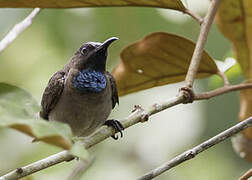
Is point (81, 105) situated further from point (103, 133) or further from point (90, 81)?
point (103, 133)

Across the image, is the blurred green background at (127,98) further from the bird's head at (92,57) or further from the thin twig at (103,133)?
the thin twig at (103,133)

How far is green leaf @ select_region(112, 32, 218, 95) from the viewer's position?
7.51 ft

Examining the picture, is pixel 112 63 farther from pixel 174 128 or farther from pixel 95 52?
pixel 95 52

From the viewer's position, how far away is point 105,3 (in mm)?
2018

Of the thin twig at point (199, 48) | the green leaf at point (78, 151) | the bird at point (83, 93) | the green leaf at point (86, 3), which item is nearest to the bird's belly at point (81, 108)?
the bird at point (83, 93)

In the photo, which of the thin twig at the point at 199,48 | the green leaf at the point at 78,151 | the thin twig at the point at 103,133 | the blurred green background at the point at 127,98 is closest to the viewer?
the green leaf at the point at 78,151

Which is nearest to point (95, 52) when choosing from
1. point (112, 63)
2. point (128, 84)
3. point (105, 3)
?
point (128, 84)

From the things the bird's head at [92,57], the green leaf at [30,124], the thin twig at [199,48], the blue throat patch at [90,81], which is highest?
the green leaf at [30,124]

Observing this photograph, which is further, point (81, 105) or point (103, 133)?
point (81, 105)

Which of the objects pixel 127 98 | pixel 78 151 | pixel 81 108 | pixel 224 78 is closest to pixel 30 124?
pixel 78 151

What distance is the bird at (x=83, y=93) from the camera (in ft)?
9.71

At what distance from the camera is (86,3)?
2016 millimetres

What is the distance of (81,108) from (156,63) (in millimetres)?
729

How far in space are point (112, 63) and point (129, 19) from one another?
420mm
